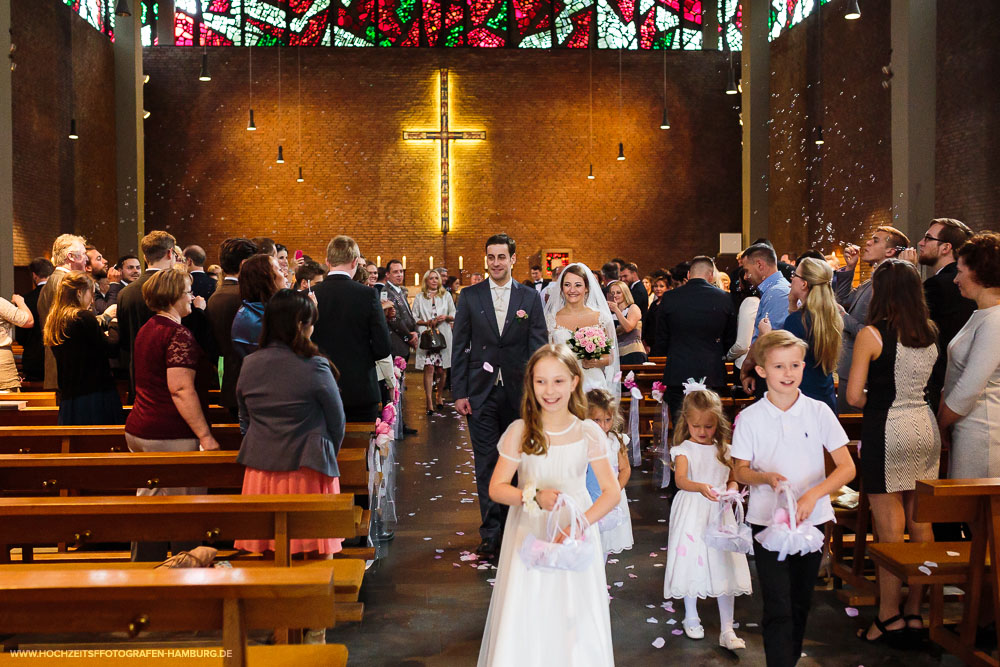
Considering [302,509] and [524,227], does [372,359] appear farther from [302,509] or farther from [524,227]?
[524,227]

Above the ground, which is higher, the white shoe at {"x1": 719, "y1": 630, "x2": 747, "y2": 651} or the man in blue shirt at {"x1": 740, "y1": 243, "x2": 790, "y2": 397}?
the man in blue shirt at {"x1": 740, "y1": 243, "x2": 790, "y2": 397}

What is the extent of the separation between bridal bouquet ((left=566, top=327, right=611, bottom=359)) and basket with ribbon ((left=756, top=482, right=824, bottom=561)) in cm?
223

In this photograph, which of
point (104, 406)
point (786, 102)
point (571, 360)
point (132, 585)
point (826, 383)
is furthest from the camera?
point (786, 102)

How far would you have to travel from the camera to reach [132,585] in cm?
207

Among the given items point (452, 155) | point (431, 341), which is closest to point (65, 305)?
point (431, 341)

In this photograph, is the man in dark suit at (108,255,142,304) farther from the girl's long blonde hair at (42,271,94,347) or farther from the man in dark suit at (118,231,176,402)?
the girl's long blonde hair at (42,271,94,347)

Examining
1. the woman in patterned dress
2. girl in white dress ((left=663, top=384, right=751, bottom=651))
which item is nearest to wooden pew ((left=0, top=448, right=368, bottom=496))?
girl in white dress ((left=663, top=384, right=751, bottom=651))

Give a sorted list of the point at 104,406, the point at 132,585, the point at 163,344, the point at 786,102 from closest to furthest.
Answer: the point at 132,585
the point at 163,344
the point at 104,406
the point at 786,102

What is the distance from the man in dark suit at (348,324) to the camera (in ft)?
16.6

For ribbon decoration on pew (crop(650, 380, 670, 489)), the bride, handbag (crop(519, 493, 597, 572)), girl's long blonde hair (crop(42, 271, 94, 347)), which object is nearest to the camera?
handbag (crop(519, 493, 597, 572))

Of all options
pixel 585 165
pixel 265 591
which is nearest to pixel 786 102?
pixel 585 165

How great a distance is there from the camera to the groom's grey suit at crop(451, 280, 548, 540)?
5152 millimetres

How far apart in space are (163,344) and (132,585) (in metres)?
2.18

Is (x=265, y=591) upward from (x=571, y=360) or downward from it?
downward
